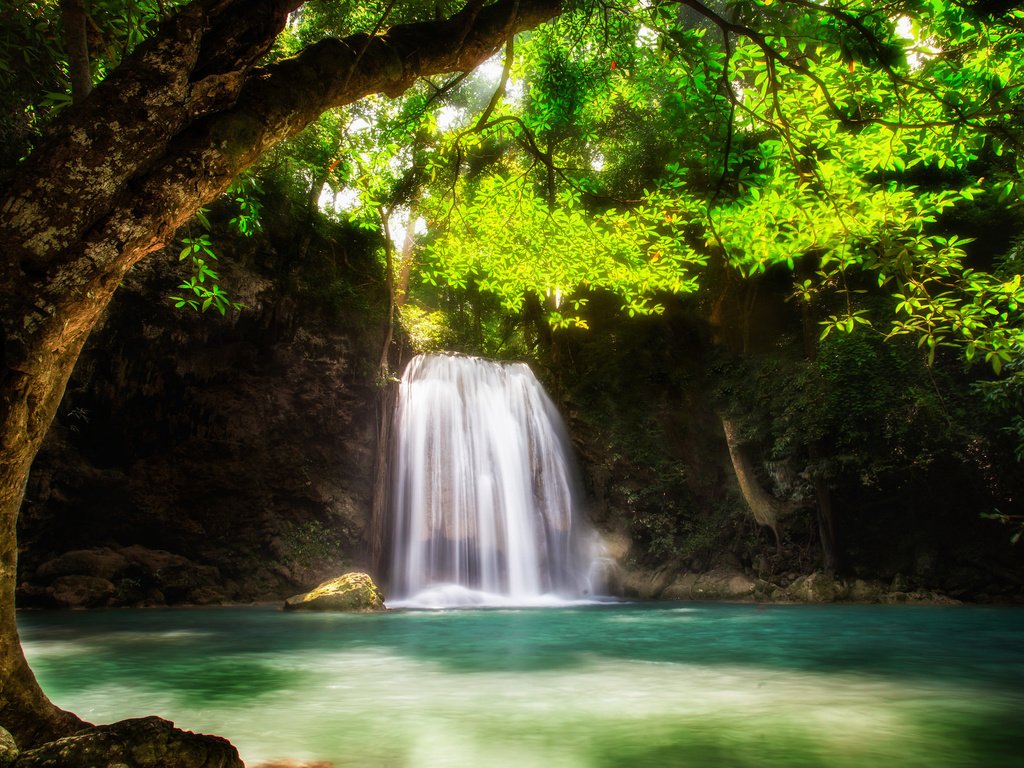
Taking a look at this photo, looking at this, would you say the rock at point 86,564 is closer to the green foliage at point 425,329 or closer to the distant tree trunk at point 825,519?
the green foliage at point 425,329

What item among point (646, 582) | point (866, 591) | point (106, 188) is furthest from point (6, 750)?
point (646, 582)

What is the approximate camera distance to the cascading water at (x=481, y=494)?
52.4 ft

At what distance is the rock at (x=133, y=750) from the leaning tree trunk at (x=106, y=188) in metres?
0.36

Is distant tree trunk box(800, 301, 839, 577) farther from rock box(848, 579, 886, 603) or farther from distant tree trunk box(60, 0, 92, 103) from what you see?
distant tree trunk box(60, 0, 92, 103)

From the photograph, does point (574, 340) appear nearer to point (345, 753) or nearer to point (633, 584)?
point (633, 584)

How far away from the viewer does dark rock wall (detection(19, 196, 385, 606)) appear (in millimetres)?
12984

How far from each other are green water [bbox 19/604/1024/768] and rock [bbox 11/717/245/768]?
99cm

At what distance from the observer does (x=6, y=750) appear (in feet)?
6.82

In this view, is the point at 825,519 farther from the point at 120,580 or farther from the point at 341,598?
the point at 120,580

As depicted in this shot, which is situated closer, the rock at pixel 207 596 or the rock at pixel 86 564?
the rock at pixel 86 564

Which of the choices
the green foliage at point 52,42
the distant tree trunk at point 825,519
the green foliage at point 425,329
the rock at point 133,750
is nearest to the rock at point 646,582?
the distant tree trunk at point 825,519

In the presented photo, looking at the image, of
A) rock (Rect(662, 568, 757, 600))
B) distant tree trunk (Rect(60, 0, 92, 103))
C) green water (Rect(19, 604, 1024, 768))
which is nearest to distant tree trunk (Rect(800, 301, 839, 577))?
rock (Rect(662, 568, 757, 600))

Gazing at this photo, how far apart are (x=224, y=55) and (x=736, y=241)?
361 cm

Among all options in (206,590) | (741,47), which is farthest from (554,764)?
(206,590)
